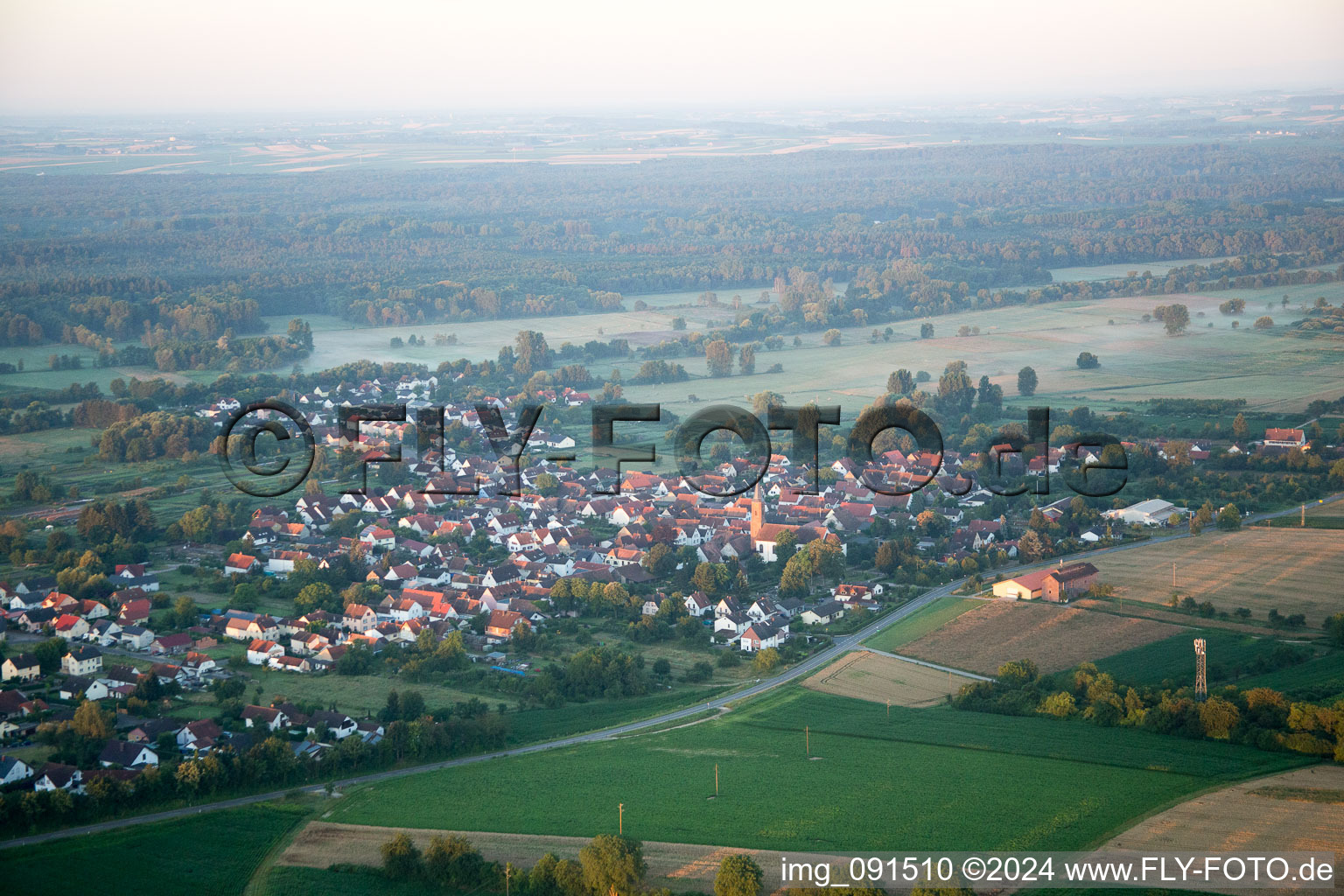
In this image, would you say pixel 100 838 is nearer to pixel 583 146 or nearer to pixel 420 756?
pixel 420 756

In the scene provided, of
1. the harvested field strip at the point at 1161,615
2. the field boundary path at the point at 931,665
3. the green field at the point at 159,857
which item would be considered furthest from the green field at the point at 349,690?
the harvested field strip at the point at 1161,615

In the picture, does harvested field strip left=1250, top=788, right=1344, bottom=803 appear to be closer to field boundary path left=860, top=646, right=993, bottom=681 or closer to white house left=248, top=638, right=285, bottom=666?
field boundary path left=860, top=646, right=993, bottom=681

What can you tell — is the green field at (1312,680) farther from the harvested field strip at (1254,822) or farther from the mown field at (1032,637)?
the harvested field strip at (1254,822)

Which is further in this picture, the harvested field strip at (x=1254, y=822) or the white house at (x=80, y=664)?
the white house at (x=80, y=664)

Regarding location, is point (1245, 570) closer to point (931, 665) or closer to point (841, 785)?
point (931, 665)

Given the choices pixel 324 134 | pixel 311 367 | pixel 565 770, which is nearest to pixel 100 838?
pixel 565 770

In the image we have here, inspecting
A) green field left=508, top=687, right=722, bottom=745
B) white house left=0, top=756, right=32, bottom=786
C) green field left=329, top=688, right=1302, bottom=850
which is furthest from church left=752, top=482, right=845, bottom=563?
white house left=0, top=756, right=32, bottom=786

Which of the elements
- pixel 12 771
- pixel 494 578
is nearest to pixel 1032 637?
pixel 494 578
